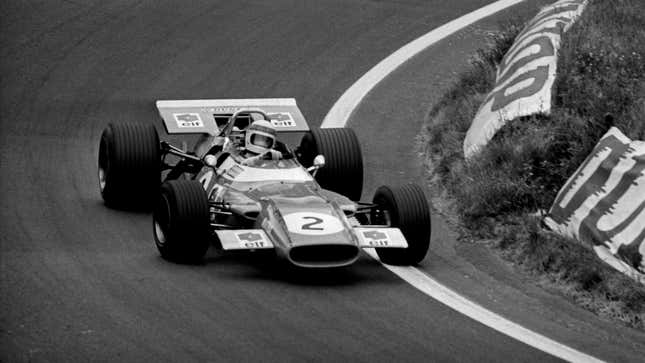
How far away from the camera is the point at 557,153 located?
15.0 m

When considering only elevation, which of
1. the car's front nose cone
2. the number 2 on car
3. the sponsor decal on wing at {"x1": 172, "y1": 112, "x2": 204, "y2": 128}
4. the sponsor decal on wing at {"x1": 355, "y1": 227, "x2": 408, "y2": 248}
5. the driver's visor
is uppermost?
the driver's visor

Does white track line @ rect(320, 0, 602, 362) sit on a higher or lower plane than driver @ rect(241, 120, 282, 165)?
lower

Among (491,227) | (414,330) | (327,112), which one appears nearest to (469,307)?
(414,330)

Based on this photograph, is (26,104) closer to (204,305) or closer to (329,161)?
(329,161)

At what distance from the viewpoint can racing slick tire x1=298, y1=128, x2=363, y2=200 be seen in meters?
15.0

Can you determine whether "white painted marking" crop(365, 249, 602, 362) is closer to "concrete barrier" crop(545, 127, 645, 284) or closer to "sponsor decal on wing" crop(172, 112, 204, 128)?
"concrete barrier" crop(545, 127, 645, 284)

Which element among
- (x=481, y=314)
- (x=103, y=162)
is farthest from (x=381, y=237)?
(x=103, y=162)

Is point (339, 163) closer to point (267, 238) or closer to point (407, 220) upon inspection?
point (407, 220)

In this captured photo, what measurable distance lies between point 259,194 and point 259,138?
3.86ft

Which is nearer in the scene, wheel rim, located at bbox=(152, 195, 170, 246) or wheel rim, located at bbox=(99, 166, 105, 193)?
wheel rim, located at bbox=(152, 195, 170, 246)

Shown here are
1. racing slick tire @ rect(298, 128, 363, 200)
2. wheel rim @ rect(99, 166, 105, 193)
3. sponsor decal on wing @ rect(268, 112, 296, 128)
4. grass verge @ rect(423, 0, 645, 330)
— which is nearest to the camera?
grass verge @ rect(423, 0, 645, 330)

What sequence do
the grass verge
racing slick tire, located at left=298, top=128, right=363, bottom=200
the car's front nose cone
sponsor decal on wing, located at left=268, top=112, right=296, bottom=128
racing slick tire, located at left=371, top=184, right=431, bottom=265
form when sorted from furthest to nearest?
sponsor decal on wing, located at left=268, top=112, right=296, bottom=128, racing slick tire, located at left=298, top=128, right=363, bottom=200, racing slick tire, located at left=371, top=184, right=431, bottom=265, the grass verge, the car's front nose cone

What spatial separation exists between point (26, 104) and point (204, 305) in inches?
339

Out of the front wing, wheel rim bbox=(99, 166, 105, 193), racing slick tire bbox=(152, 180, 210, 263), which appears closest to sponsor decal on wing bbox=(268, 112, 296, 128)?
wheel rim bbox=(99, 166, 105, 193)
